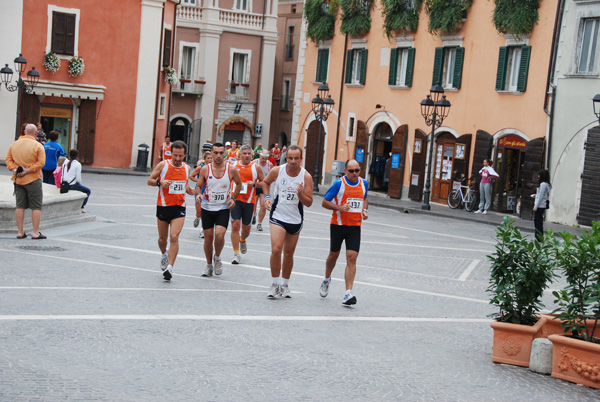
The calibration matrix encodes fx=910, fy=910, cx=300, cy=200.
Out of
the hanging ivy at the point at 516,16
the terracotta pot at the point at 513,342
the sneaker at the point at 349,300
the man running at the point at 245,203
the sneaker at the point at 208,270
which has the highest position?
the hanging ivy at the point at 516,16

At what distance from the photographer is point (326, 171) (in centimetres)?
4288

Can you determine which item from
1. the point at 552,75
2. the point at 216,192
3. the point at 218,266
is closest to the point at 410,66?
the point at 552,75

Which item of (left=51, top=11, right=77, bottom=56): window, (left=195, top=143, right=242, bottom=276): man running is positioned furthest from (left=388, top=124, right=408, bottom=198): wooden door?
(left=195, top=143, right=242, bottom=276): man running

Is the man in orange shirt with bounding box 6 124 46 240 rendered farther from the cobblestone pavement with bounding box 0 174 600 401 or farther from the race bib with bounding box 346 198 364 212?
the race bib with bounding box 346 198 364 212

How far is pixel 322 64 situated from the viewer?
42.7 m

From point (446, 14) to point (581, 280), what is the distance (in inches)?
1047

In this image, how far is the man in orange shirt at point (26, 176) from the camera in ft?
50.5

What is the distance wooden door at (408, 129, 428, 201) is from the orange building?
4cm

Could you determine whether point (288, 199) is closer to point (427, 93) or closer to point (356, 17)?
point (427, 93)

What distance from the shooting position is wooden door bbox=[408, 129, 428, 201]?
35.8 m

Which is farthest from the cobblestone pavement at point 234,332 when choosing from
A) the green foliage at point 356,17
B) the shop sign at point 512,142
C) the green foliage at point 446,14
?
the green foliage at point 356,17

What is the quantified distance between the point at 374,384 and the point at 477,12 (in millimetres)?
27456

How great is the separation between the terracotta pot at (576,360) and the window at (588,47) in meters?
21.4

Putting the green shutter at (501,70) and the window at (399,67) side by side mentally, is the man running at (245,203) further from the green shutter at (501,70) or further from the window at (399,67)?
the window at (399,67)
